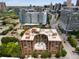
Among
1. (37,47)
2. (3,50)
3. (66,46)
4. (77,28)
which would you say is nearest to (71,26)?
(77,28)

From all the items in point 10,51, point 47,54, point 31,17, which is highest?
point 31,17

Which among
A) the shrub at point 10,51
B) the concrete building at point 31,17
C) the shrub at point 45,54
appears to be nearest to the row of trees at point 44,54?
the shrub at point 45,54

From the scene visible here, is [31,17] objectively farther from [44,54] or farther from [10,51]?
[44,54]

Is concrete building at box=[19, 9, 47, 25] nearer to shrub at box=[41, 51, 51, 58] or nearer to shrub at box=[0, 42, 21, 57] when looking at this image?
shrub at box=[0, 42, 21, 57]

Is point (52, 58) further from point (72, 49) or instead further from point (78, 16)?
point (78, 16)

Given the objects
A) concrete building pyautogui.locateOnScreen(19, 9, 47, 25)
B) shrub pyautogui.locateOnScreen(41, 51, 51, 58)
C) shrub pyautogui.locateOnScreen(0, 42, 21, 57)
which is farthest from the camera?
concrete building pyautogui.locateOnScreen(19, 9, 47, 25)

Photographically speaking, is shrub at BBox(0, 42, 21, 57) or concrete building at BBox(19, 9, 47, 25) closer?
shrub at BBox(0, 42, 21, 57)

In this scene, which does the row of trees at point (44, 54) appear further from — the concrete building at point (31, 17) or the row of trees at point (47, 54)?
the concrete building at point (31, 17)

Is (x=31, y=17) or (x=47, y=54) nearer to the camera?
(x=47, y=54)

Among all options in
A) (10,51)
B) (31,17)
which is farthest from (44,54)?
(31,17)

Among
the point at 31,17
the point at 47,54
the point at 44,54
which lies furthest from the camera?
the point at 31,17

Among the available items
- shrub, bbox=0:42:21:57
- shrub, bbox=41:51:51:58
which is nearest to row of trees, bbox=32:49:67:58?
shrub, bbox=41:51:51:58
